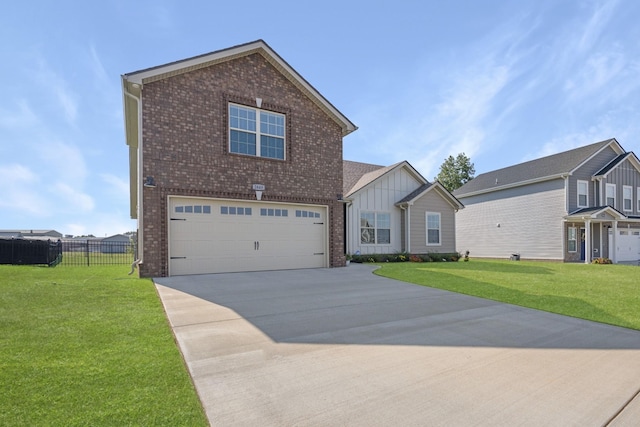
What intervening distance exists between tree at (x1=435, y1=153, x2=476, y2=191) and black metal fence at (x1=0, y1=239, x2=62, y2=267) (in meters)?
40.4

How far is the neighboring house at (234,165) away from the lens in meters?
10.0

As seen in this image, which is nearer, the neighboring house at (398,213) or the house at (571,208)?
the neighboring house at (398,213)

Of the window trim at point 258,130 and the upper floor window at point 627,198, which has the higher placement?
the window trim at point 258,130

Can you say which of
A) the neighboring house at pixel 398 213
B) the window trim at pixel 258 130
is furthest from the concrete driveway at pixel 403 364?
the neighboring house at pixel 398 213

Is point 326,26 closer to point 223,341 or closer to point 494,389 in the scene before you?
point 223,341

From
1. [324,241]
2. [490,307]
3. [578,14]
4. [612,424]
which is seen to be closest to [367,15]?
[578,14]

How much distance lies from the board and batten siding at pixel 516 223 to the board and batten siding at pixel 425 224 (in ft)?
22.5

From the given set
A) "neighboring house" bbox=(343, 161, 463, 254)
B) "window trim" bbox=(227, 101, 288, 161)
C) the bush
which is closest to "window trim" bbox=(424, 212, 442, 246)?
"neighboring house" bbox=(343, 161, 463, 254)

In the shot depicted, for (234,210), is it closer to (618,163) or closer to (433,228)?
(433,228)

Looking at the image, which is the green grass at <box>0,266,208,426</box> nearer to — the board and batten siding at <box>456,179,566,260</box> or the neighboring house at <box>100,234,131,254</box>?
the neighboring house at <box>100,234,131,254</box>

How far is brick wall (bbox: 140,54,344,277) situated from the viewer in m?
9.95

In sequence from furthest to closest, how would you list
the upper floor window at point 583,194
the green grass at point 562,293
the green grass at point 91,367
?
the upper floor window at point 583,194 < the green grass at point 562,293 < the green grass at point 91,367

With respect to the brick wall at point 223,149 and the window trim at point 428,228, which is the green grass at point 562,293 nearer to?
the brick wall at point 223,149

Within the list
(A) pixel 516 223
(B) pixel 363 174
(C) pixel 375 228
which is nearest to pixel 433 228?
(C) pixel 375 228
